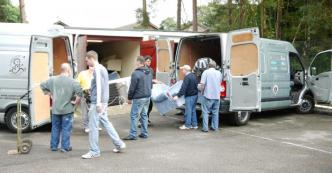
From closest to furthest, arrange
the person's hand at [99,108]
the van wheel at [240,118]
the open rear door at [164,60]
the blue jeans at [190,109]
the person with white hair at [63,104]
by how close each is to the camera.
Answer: the person's hand at [99,108]
the person with white hair at [63,104]
the blue jeans at [190,109]
the van wheel at [240,118]
the open rear door at [164,60]

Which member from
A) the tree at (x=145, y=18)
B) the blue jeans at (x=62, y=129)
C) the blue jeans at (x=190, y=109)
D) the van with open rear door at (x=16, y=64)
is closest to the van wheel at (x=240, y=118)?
the blue jeans at (x=190, y=109)

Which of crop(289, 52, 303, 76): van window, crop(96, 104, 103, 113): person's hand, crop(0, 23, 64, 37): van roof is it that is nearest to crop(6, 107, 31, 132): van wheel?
crop(0, 23, 64, 37): van roof

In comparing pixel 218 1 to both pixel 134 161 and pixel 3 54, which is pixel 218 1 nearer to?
pixel 3 54

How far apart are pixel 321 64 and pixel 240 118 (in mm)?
4090

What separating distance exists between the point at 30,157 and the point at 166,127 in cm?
424

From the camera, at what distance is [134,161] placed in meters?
7.57

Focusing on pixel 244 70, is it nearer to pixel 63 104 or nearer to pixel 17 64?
pixel 63 104

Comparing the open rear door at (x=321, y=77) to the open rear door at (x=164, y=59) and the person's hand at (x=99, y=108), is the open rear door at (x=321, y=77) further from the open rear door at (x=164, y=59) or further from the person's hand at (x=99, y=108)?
the person's hand at (x=99, y=108)

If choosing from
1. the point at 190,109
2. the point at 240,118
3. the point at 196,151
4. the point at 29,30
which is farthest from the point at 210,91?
the point at 29,30

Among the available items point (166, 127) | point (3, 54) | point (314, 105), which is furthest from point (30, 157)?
point (314, 105)

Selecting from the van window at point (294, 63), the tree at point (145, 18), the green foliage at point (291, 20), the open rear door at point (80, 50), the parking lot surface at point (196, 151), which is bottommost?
the parking lot surface at point (196, 151)

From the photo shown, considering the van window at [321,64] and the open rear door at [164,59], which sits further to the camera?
the van window at [321,64]

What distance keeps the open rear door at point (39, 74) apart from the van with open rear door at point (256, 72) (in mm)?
3640

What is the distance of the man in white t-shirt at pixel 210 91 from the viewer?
10516mm
